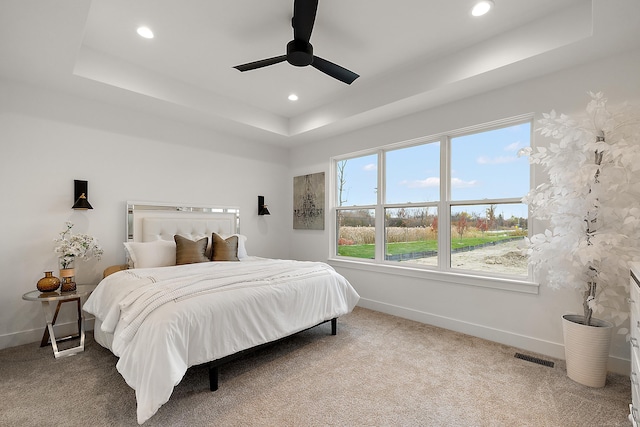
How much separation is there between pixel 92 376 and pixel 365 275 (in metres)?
3.22

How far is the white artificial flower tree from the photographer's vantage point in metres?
2.10

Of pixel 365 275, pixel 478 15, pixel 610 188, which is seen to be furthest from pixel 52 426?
pixel 478 15

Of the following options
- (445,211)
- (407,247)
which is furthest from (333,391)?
(445,211)

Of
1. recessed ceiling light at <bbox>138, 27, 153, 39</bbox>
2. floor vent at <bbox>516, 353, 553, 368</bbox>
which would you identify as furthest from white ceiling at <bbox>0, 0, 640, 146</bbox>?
floor vent at <bbox>516, 353, 553, 368</bbox>

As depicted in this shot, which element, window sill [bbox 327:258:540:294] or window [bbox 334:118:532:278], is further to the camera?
window [bbox 334:118:532:278]

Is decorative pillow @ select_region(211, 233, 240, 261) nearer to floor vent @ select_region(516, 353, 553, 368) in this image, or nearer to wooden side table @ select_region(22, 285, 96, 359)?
wooden side table @ select_region(22, 285, 96, 359)

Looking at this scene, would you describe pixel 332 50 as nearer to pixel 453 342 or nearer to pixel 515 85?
pixel 515 85

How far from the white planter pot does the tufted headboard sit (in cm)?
413

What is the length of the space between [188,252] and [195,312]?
5.17 feet

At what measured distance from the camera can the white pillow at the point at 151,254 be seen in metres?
3.28

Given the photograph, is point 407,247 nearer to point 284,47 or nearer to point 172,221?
point 284,47

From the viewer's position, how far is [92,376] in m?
2.37

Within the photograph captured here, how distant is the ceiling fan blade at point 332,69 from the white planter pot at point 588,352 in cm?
280

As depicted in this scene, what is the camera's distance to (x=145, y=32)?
8.85 feet
